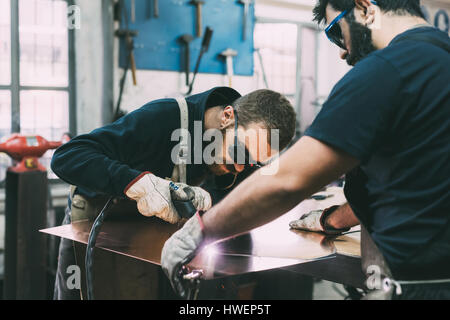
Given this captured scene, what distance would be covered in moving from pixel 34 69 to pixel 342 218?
3010 millimetres

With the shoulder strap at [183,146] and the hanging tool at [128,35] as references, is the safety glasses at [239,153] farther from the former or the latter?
the hanging tool at [128,35]

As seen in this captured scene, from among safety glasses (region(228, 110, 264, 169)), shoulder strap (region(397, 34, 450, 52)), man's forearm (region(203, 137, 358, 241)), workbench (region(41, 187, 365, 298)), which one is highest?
shoulder strap (region(397, 34, 450, 52))

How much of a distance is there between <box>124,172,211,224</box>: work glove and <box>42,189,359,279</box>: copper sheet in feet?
0.30

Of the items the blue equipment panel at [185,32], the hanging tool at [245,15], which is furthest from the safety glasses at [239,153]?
the hanging tool at [245,15]

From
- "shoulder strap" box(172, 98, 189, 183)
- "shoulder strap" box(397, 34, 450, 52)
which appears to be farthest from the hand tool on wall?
"shoulder strap" box(397, 34, 450, 52)

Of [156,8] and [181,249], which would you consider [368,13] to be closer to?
[181,249]

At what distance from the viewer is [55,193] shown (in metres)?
3.42

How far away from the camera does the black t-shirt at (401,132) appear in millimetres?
837

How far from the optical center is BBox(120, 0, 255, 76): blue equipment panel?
12.2 ft

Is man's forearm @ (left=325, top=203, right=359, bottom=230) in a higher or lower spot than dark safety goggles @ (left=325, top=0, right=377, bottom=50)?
lower

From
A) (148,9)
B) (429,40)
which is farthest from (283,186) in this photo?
(148,9)

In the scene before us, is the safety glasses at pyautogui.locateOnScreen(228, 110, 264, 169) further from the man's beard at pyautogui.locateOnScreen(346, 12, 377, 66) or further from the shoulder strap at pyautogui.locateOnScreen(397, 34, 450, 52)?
the shoulder strap at pyautogui.locateOnScreen(397, 34, 450, 52)

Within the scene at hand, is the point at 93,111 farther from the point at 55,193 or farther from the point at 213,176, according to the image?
the point at 213,176
